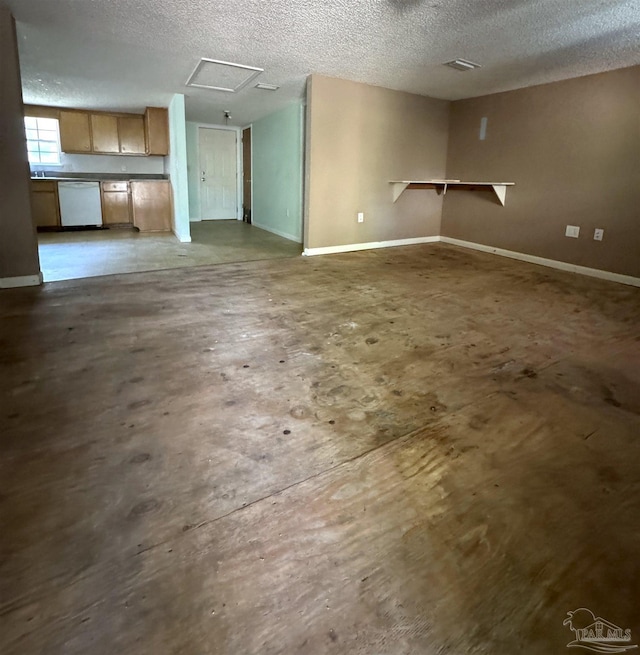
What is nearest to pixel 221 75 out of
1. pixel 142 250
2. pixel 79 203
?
pixel 142 250

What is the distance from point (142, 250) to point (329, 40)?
139 inches

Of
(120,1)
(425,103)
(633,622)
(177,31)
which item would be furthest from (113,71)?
(633,622)

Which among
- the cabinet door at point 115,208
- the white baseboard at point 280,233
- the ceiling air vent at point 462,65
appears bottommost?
the white baseboard at point 280,233

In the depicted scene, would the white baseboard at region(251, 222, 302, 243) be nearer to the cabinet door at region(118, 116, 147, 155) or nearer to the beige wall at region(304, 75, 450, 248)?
the beige wall at region(304, 75, 450, 248)

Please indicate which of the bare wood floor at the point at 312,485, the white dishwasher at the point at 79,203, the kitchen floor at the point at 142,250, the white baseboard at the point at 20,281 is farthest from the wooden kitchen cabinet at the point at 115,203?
the bare wood floor at the point at 312,485

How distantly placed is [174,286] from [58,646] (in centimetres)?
348

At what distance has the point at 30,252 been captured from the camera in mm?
4008

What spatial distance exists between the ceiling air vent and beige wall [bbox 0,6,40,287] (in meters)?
4.01

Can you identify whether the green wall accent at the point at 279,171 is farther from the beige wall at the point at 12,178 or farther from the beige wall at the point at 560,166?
the beige wall at the point at 12,178

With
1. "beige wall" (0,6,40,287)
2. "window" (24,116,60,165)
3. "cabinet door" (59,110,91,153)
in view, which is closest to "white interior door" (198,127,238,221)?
"cabinet door" (59,110,91,153)

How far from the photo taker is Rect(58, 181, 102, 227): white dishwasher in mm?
7414

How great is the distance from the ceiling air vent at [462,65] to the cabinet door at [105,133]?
19.0 feet

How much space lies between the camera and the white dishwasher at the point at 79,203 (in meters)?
7.41

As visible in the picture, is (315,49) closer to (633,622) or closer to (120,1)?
(120,1)
